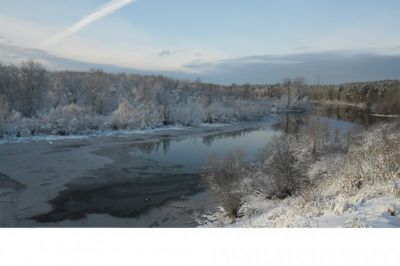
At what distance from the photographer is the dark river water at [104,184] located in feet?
34.3

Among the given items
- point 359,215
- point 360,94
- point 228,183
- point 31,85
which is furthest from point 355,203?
point 360,94

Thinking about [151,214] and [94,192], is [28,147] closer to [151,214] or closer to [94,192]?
[94,192]

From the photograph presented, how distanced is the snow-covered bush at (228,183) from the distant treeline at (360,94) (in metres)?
16.4

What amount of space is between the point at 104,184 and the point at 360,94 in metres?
46.7

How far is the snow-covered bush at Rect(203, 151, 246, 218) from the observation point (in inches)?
404

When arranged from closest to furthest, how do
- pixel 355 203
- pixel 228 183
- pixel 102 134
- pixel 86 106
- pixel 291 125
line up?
pixel 355 203
pixel 228 183
pixel 102 134
pixel 291 125
pixel 86 106

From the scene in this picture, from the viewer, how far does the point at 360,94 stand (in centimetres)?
5125

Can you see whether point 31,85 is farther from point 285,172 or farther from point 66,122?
point 285,172

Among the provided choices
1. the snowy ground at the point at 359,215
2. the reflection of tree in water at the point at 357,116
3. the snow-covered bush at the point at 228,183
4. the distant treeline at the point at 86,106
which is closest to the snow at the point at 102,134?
the distant treeline at the point at 86,106

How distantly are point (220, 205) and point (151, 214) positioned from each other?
7.11 feet

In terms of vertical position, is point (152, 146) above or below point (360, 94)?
below

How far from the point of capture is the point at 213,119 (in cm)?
4188

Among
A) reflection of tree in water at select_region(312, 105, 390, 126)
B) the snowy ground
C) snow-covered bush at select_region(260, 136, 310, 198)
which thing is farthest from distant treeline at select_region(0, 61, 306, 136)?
the snowy ground

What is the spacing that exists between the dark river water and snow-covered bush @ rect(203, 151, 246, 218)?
0.89 meters
